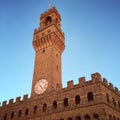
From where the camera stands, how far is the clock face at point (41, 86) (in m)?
30.8

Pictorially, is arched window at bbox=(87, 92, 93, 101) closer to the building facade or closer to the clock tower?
the building facade

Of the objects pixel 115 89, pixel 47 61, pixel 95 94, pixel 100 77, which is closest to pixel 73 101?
pixel 95 94

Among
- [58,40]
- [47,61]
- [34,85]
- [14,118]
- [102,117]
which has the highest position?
[58,40]

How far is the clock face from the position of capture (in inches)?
1214

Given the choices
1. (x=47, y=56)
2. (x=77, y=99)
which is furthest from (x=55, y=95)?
(x=47, y=56)

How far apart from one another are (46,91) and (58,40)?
11.8m

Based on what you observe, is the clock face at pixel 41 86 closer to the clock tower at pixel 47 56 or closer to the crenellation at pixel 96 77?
the clock tower at pixel 47 56

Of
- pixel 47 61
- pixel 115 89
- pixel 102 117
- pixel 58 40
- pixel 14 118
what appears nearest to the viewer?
pixel 102 117

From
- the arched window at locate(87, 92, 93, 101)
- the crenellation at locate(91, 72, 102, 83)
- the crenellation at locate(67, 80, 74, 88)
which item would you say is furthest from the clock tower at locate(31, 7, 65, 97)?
the crenellation at locate(91, 72, 102, 83)

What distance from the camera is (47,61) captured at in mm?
33531

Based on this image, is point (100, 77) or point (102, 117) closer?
point (102, 117)

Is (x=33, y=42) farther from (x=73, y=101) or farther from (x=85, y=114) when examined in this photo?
(x=85, y=114)

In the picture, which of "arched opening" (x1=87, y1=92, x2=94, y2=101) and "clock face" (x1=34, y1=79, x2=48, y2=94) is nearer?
"arched opening" (x1=87, y1=92, x2=94, y2=101)

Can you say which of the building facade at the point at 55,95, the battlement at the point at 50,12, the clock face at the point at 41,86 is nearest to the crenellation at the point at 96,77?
the building facade at the point at 55,95
